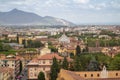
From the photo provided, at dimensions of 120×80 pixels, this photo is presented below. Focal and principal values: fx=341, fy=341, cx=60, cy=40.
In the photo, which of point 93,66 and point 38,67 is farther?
point 38,67

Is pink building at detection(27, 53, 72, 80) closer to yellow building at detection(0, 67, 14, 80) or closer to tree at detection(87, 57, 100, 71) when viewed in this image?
yellow building at detection(0, 67, 14, 80)

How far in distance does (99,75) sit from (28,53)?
34.4 m

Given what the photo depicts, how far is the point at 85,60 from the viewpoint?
43156mm

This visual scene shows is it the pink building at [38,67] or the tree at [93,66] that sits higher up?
the tree at [93,66]

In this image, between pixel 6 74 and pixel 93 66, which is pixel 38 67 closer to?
pixel 6 74

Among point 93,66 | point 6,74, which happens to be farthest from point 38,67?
point 93,66

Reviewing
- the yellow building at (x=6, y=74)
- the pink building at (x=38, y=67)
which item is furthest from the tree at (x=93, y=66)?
the yellow building at (x=6, y=74)

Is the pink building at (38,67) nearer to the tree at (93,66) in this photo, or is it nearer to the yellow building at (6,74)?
the yellow building at (6,74)

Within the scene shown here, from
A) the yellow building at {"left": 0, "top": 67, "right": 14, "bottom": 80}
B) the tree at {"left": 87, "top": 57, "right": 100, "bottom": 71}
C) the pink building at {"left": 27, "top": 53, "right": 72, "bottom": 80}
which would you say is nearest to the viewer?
the yellow building at {"left": 0, "top": 67, "right": 14, "bottom": 80}

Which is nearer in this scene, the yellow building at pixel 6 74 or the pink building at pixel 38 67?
the yellow building at pixel 6 74

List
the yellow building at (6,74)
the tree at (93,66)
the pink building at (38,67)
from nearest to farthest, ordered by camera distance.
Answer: the yellow building at (6,74) < the tree at (93,66) < the pink building at (38,67)

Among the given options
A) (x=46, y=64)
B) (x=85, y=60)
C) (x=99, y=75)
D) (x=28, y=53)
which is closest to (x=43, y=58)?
(x=46, y=64)

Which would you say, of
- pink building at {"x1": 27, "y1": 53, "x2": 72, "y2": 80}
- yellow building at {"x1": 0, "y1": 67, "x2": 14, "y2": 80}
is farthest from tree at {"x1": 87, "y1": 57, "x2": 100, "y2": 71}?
yellow building at {"x1": 0, "y1": 67, "x2": 14, "y2": 80}

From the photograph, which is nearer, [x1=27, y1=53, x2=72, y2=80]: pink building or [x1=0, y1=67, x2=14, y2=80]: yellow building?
[x1=0, y1=67, x2=14, y2=80]: yellow building
